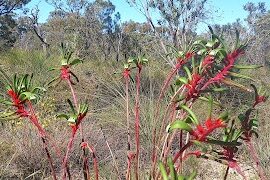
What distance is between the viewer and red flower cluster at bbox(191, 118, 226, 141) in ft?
2.79

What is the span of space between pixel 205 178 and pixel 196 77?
9.47 ft

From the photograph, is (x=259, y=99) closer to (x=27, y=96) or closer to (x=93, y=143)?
(x=27, y=96)

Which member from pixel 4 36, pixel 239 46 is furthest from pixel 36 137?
pixel 4 36

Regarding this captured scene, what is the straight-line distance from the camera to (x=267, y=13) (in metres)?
22.7

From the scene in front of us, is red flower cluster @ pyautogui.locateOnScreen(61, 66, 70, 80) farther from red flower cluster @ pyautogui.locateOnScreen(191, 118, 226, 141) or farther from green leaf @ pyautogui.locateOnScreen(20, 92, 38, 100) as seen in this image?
red flower cluster @ pyautogui.locateOnScreen(191, 118, 226, 141)

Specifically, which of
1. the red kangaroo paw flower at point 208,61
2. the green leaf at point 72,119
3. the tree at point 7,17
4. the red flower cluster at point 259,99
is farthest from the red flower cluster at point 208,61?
the tree at point 7,17

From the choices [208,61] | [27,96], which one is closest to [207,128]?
[208,61]

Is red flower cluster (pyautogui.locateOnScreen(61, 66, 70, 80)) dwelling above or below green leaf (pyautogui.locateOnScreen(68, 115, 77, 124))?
above

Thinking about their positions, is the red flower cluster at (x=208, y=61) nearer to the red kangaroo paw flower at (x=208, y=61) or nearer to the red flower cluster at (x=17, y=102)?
the red kangaroo paw flower at (x=208, y=61)

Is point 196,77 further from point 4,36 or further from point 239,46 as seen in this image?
point 4,36

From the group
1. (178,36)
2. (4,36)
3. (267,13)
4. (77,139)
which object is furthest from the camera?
(267,13)

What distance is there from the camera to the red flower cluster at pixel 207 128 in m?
0.85

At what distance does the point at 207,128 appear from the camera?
86 centimetres

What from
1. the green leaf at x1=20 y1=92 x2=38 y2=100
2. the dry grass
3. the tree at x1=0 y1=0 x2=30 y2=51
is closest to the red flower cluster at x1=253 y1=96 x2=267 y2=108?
the green leaf at x1=20 y1=92 x2=38 y2=100
